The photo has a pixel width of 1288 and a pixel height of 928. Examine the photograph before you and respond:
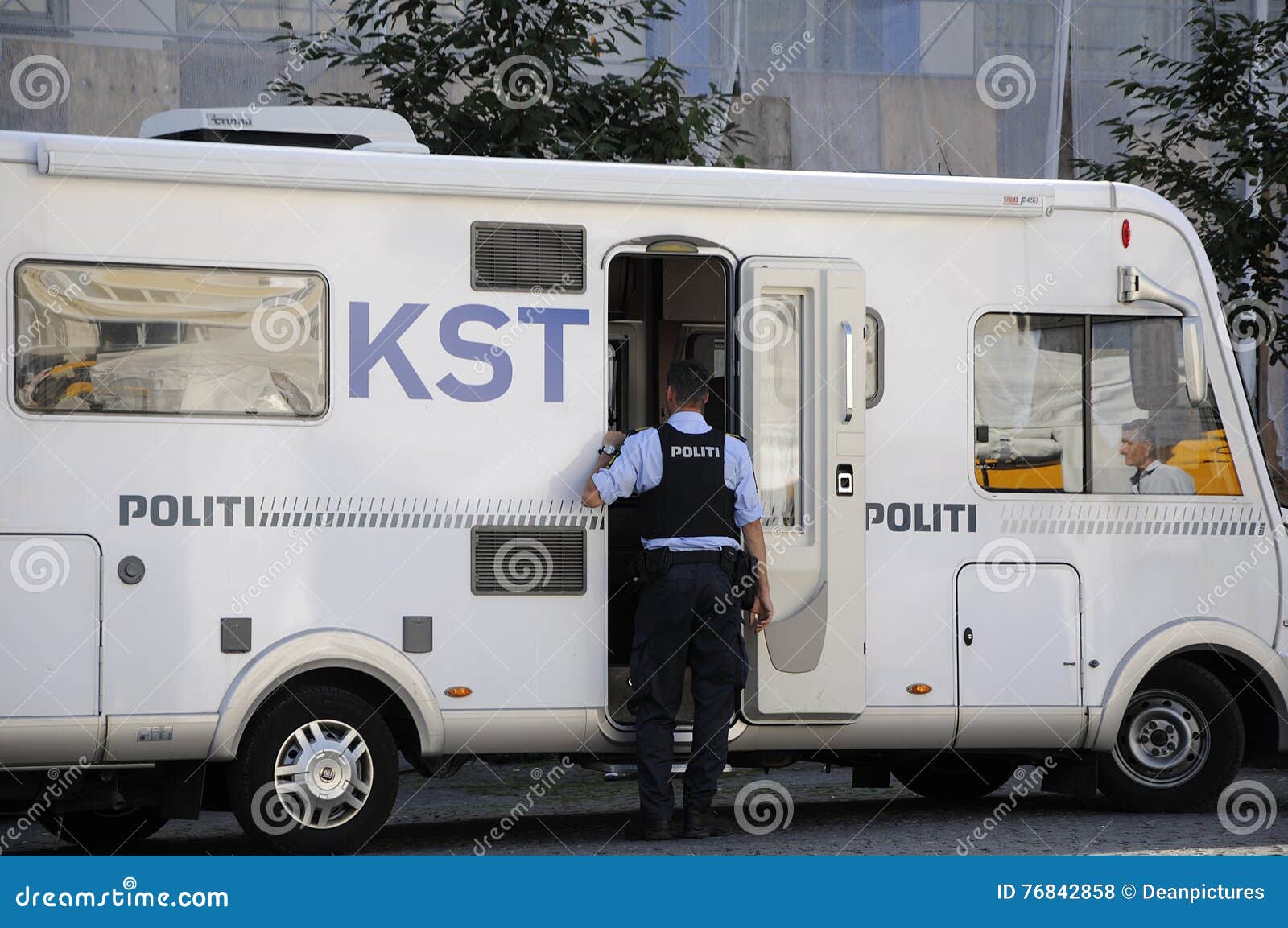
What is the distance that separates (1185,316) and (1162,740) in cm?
201

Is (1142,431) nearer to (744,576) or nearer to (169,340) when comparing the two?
(744,576)

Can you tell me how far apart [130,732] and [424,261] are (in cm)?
224

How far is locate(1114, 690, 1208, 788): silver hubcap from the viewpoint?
797 centimetres

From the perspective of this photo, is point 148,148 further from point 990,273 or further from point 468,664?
point 990,273

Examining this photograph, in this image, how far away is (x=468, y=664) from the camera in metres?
7.03

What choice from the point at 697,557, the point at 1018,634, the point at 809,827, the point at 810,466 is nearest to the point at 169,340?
the point at 697,557

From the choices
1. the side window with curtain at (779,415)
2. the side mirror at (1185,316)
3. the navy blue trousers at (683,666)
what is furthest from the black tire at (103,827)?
the side mirror at (1185,316)

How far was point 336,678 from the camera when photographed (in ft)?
23.0

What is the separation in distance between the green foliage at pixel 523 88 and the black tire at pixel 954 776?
3769mm

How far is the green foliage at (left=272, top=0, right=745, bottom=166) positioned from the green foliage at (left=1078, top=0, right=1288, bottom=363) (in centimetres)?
311

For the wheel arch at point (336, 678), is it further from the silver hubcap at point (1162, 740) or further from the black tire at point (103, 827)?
the silver hubcap at point (1162, 740)

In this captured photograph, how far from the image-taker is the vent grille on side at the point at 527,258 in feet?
23.5

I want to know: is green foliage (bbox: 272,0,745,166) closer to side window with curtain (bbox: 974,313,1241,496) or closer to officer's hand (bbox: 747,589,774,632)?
side window with curtain (bbox: 974,313,1241,496)

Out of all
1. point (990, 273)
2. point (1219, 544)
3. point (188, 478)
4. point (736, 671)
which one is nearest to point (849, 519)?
point (736, 671)
